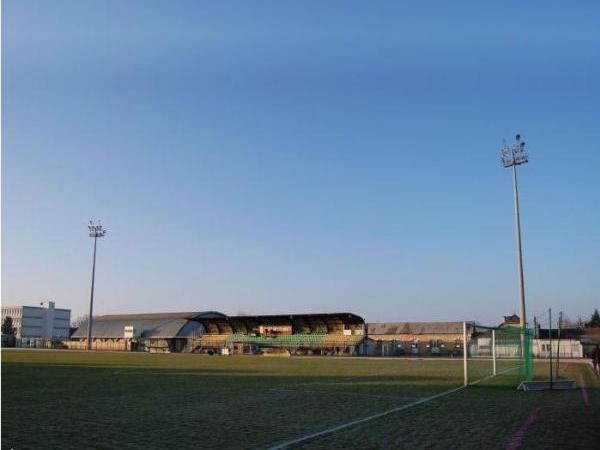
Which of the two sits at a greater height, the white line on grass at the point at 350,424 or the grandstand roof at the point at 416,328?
the grandstand roof at the point at 416,328

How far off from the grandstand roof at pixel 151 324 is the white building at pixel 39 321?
80.2ft

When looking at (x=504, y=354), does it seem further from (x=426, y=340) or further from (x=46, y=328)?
(x=46, y=328)

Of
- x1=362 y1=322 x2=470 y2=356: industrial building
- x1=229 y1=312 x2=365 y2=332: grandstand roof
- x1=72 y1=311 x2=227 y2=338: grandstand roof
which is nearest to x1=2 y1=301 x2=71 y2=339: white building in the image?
x1=72 y1=311 x2=227 y2=338: grandstand roof

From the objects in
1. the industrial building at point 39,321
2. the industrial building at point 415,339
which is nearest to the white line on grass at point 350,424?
the industrial building at point 415,339

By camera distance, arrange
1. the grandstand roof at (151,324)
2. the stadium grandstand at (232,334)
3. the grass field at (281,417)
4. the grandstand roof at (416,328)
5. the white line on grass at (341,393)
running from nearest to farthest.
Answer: the grass field at (281,417)
the white line on grass at (341,393)
the stadium grandstand at (232,334)
the grandstand roof at (416,328)
the grandstand roof at (151,324)

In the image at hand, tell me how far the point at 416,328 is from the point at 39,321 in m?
100.0

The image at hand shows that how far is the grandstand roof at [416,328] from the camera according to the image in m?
100

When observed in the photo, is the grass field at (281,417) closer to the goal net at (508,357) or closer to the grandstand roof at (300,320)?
the goal net at (508,357)

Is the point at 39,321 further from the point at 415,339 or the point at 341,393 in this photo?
the point at 341,393

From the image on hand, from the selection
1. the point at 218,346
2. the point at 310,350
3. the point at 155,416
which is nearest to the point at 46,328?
the point at 218,346

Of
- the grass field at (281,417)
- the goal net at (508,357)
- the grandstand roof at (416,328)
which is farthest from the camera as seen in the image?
the grandstand roof at (416,328)

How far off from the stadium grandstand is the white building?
98.4ft

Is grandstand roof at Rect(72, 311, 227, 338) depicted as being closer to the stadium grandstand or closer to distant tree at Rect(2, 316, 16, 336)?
the stadium grandstand

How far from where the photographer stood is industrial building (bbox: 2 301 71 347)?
152m
